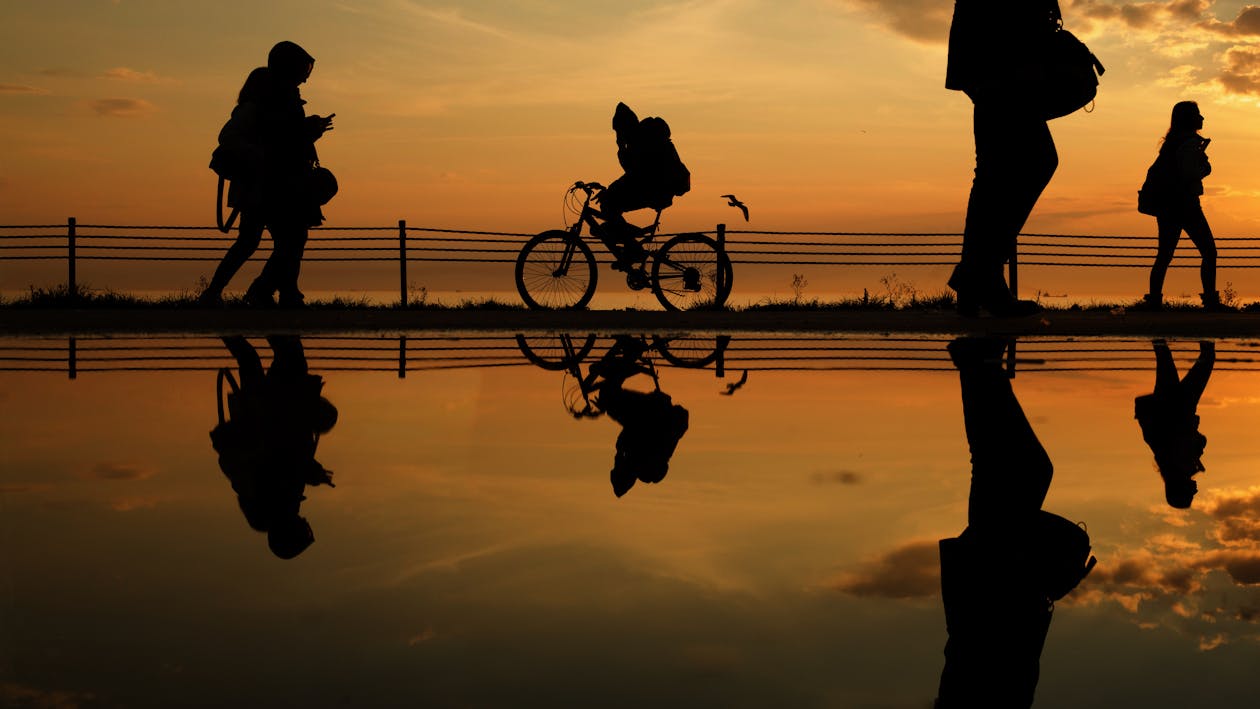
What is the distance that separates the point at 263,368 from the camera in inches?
342

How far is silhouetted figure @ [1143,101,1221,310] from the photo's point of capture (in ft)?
54.5

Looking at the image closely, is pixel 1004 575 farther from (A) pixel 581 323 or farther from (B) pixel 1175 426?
(A) pixel 581 323

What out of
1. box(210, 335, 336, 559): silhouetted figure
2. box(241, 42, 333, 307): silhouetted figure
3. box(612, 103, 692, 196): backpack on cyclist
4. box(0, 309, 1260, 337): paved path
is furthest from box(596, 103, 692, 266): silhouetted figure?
box(210, 335, 336, 559): silhouetted figure

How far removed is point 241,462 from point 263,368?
12.7 ft

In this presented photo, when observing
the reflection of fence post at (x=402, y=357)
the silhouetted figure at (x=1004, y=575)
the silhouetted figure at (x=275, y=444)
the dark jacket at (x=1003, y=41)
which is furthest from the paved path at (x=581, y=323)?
the silhouetted figure at (x=1004, y=575)

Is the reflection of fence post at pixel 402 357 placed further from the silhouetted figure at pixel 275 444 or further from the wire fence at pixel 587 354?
the silhouetted figure at pixel 275 444

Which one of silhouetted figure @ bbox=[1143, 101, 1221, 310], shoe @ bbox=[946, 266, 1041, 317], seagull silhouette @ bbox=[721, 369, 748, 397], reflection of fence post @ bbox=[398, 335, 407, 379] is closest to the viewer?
seagull silhouette @ bbox=[721, 369, 748, 397]

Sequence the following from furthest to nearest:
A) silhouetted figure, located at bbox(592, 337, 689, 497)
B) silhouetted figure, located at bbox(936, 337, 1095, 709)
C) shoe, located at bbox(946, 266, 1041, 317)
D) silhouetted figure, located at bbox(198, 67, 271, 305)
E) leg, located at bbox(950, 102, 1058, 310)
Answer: silhouetted figure, located at bbox(198, 67, 271, 305)
shoe, located at bbox(946, 266, 1041, 317)
leg, located at bbox(950, 102, 1058, 310)
silhouetted figure, located at bbox(592, 337, 689, 497)
silhouetted figure, located at bbox(936, 337, 1095, 709)

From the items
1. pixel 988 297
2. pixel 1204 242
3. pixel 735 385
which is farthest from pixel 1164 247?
pixel 735 385

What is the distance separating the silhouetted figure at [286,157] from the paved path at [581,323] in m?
0.89

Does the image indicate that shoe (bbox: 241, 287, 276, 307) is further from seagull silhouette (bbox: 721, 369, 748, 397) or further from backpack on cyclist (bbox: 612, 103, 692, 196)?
seagull silhouette (bbox: 721, 369, 748, 397)

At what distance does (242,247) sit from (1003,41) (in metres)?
7.75

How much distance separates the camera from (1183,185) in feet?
54.5

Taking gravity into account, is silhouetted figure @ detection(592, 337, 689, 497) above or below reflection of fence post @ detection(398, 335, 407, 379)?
above
